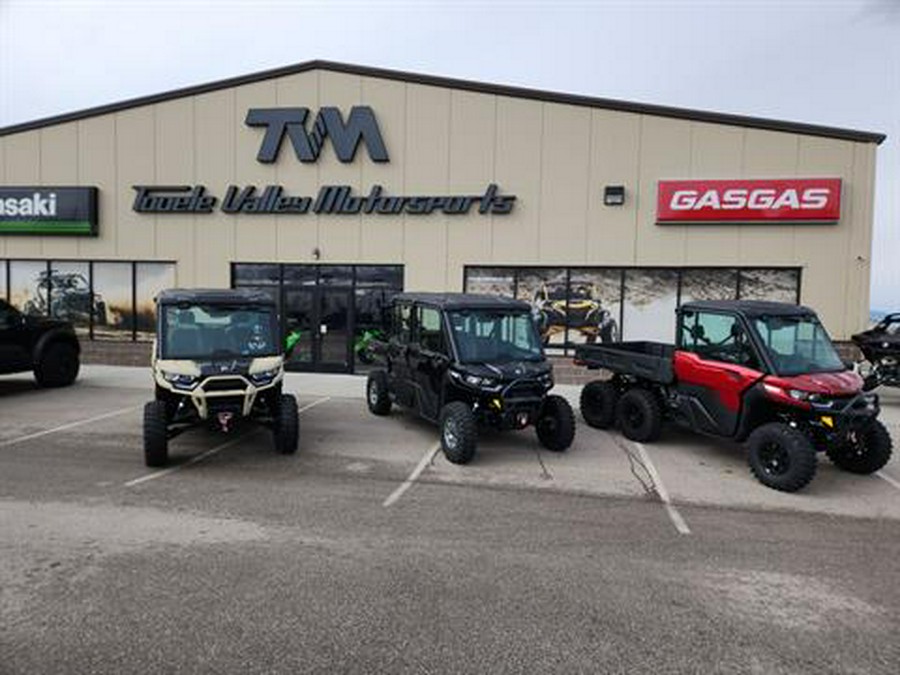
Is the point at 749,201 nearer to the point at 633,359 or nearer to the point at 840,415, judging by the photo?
the point at 633,359

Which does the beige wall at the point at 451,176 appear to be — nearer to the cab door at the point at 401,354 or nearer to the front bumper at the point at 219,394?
the cab door at the point at 401,354

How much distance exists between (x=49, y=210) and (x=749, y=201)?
1786cm

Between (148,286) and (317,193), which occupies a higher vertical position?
(317,193)

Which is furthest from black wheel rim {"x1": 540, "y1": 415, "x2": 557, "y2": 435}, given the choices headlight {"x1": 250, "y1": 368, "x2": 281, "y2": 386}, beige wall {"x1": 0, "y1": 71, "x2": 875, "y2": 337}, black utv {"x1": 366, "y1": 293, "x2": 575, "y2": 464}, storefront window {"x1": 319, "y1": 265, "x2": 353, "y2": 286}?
storefront window {"x1": 319, "y1": 265, "x2": 353, "y2": 286}

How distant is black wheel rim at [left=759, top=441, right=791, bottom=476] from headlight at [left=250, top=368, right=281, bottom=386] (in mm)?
5929

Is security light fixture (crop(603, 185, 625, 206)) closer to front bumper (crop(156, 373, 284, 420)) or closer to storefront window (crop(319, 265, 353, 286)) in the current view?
storefront window (crop(319, 265, 353, 286))

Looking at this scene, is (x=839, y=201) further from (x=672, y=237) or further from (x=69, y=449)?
(x=69, y=449)

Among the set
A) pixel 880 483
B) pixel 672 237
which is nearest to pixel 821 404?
pixel 880 483

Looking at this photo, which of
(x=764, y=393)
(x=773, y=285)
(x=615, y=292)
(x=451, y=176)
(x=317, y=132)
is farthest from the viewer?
(x=317, y=132)

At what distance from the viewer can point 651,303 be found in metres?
15.4

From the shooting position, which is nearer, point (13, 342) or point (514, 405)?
point (514, 405)

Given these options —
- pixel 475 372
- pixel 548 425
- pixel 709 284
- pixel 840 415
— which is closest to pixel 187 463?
pixel 475 372

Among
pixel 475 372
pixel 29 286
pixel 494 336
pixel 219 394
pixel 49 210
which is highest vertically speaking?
pixel 49 210

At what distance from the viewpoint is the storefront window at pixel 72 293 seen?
1764 cm
